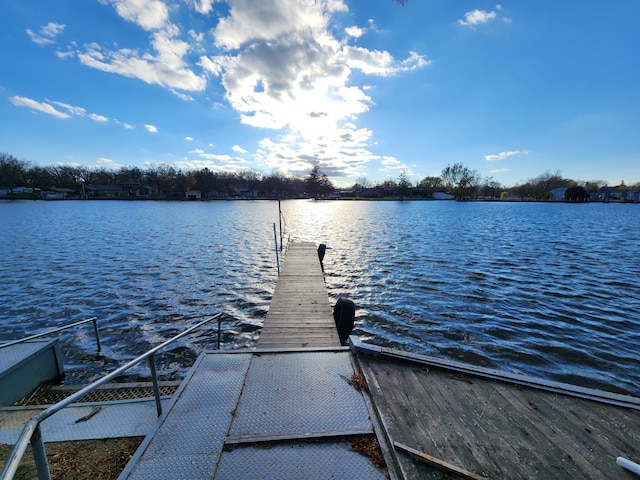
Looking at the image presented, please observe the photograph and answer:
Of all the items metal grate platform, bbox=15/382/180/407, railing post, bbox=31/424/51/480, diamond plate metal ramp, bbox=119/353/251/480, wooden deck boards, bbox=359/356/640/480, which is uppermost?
railing post, bbox=31/424/51/480

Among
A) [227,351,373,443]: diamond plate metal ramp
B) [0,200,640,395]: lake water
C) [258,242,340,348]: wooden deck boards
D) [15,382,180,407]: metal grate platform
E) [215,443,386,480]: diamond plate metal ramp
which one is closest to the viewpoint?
[215,443,386,480]: diamond plate metal ramp

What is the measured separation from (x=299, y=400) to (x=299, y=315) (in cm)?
371

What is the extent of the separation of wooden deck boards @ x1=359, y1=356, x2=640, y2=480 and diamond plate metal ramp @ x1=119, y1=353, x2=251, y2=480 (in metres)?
1.80

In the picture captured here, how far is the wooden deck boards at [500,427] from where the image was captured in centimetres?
273

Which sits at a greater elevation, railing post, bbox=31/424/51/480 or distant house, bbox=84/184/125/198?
distant house, bbox=84/184/125/198

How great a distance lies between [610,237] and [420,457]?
Answer: 1292 inches

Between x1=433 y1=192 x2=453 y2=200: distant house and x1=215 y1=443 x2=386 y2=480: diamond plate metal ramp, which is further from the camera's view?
x1=433 y1=192 x2=453 y2=200: distant house

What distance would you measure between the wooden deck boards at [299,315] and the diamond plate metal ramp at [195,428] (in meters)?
1.79

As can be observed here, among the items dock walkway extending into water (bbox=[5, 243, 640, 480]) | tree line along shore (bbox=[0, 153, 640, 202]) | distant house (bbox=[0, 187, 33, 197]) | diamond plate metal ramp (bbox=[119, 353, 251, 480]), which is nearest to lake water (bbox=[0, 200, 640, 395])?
diamond plate metal ramp (bbox=[119, 353, 251, 480])

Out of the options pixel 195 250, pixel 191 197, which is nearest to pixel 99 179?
pixel 191 197

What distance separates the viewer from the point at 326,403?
3430 millimetres

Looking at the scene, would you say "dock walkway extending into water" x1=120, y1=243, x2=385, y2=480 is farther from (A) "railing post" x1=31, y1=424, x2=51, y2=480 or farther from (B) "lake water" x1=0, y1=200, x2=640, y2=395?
(B) "lake water" x1=0, y1=200, x2=640, y2=395

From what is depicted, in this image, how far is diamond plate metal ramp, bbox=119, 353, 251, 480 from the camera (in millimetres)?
2602

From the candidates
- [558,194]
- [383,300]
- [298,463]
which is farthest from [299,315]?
[558,194]
